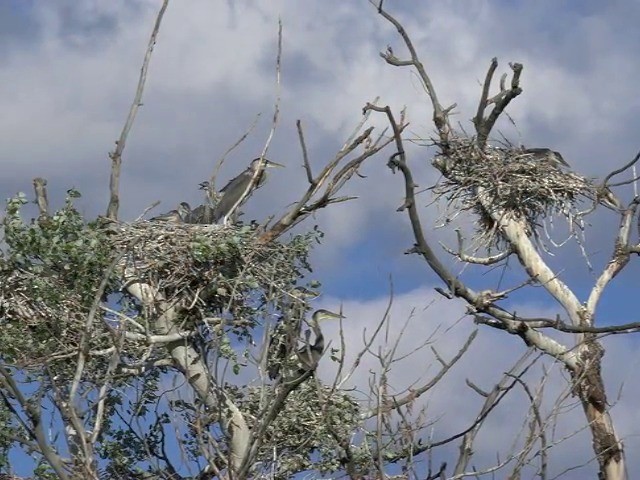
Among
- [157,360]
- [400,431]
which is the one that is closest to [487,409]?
[400,431]

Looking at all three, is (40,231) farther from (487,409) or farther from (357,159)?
(487,409)

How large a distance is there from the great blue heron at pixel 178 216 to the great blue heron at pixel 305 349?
7.15ft

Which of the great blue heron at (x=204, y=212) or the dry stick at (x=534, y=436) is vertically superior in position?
the great blue heron at (x=204, y=212)

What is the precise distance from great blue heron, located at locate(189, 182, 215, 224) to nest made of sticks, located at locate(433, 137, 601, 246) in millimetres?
2266

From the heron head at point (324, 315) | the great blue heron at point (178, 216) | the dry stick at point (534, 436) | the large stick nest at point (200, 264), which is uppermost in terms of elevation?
the great blue heron at point (178, 216)

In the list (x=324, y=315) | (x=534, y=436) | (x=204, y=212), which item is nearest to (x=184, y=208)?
(x=204, y=212)

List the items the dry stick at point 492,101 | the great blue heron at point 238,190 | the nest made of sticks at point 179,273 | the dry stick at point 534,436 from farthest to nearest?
the great blue heron at point 238,190, the dry stick at point 492,101, the nest made of sticks at point 179,273, the dry stick at point 534,436

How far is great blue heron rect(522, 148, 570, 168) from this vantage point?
Answer: 14133mm

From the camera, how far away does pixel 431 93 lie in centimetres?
1341

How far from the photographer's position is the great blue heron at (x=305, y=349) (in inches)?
298

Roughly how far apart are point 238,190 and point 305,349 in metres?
5.49

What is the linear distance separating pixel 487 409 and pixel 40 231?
453cm

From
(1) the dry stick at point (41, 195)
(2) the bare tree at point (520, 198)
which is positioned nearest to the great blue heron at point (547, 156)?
(2) the bare tree at point (520, 198)

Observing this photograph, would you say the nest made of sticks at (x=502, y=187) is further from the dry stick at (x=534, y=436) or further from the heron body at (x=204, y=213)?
the dry stick at (x=534, y=436)
